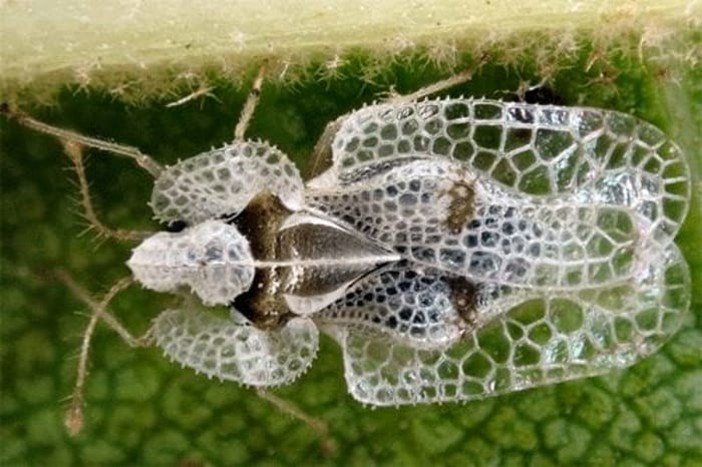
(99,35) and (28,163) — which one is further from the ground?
(99,35)

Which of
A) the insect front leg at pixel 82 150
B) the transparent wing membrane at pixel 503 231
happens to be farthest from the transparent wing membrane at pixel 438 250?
the insect front leg at pixel 82 150

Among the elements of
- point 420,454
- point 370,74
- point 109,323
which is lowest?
point 420,454

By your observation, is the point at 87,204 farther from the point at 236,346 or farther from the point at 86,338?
the point at 236,346

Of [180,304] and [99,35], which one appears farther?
[180,304]

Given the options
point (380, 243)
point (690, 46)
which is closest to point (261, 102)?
point (380, 243)

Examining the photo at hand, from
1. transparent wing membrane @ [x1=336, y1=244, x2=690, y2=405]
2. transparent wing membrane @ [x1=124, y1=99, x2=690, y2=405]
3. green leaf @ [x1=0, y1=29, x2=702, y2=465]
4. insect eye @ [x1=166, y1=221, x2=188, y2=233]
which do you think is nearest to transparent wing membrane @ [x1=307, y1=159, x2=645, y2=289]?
transparent wing membrane @ [x1=124, y1=99, x2=690, y2=405]

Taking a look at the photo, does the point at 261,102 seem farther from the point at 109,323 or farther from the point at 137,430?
the point at 137,430

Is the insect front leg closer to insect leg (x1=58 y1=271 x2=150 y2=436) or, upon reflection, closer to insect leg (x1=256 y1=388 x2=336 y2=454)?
insect leg (x1=58 y1=271 x2=150 y2=436)
